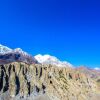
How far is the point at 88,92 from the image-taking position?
487 ft

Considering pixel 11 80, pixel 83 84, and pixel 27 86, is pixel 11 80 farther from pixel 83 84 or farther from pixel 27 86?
pixel 83 84

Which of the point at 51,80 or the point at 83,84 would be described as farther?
the point at 83,84

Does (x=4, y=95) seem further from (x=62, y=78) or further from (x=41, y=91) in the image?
(x=62, y=78)

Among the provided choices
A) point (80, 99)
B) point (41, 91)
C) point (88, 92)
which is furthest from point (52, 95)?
point (88, 92)

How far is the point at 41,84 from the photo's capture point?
135250 millimetres

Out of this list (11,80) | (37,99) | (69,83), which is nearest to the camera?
(37,99)

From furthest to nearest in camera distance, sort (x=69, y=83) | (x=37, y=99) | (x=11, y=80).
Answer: (x=69, y=83) → (x=11, y=80) → (x=37, y=99)

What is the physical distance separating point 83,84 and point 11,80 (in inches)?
1577

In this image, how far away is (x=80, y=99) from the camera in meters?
139

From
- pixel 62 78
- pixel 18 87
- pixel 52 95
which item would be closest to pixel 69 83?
pixel 62 78

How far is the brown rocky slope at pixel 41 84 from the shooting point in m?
131

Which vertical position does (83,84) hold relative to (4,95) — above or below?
above

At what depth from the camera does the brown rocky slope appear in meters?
131

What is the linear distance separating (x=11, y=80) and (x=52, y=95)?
2054 cm
